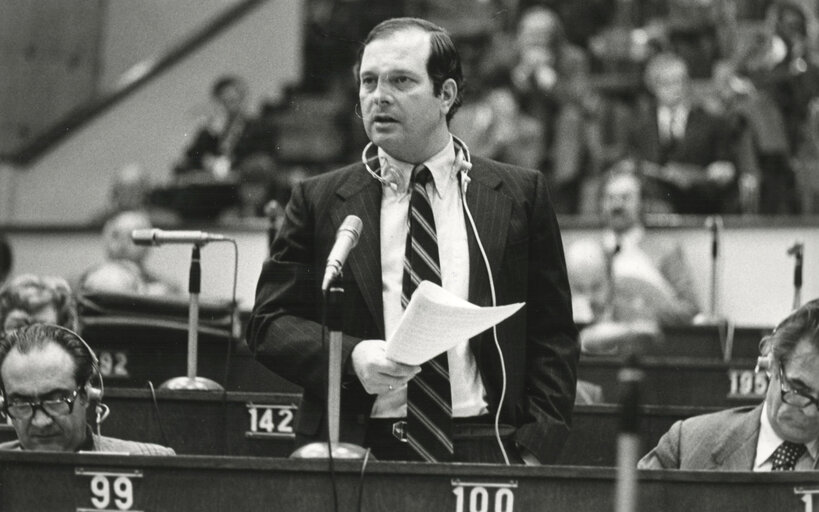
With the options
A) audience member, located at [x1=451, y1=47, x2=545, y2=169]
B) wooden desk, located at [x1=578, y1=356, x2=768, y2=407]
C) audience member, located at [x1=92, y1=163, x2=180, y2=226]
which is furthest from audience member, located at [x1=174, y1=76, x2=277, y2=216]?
wooden desk, located at [x1=578, y1=356, x2=768, y2=407]

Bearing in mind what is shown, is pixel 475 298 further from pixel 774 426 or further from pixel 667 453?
pixel 774 426

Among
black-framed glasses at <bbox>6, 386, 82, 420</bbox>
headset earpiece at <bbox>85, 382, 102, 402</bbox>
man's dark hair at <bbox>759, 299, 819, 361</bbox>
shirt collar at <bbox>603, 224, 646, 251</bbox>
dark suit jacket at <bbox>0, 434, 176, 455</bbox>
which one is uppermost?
shirt collar at <bbox>603, 224, 646, 251</bbox>

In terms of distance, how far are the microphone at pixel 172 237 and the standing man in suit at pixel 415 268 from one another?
108 centimetres

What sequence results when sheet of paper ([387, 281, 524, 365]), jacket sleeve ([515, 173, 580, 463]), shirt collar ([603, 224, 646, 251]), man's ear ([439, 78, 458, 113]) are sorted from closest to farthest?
sheet of paper ([387, 281, 524, 365]) → jacket sleeve ([515, 173, 580, 463]) → man's ear ([439, 78, 458, 113]) → shirt collar ([603, 224, 646, 251])

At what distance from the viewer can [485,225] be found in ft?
10.6

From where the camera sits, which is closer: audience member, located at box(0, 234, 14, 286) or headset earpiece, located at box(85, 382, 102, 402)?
headset earpiece, located at box(85, 382, 102, 402)

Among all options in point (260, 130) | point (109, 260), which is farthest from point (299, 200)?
point (260, 130)

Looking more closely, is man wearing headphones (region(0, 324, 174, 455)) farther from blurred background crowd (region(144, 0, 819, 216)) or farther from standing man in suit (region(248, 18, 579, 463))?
blurred background crowd (region(144, 0, 819, 216))

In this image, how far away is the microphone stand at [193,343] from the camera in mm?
4340

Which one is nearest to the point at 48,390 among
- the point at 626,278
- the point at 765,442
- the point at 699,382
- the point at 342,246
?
the point at 342,246

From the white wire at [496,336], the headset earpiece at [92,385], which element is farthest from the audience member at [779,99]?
the headset earpiece at [92,385]

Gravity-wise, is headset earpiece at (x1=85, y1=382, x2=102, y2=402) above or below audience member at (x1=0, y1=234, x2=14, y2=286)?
below

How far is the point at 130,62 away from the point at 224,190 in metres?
2.65

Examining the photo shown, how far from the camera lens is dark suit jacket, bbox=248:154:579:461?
3.13 metres
